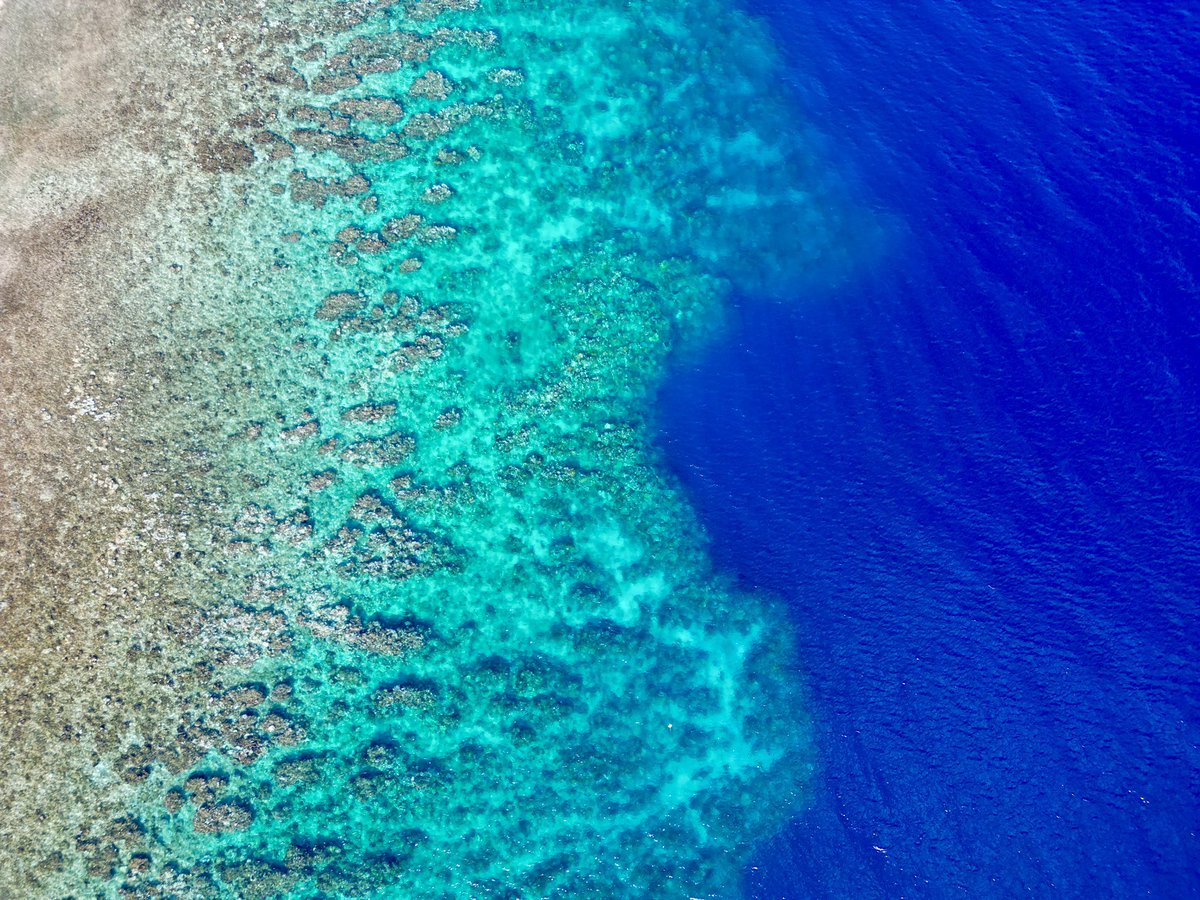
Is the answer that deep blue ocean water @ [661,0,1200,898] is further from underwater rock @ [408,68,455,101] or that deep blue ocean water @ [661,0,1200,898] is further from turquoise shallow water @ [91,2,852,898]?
underwater rock @ [408,68,455,101]

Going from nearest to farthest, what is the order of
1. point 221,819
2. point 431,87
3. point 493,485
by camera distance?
point 221,819 < point 493,485 < point 431,87

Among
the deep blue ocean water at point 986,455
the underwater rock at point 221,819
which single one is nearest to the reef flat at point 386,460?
the underwater rock at point 221,819

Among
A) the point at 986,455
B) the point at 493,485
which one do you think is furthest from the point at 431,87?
the point at 986,455

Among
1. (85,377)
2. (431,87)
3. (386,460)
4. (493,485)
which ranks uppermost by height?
(431,87)

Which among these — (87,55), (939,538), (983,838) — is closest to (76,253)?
(87,55)

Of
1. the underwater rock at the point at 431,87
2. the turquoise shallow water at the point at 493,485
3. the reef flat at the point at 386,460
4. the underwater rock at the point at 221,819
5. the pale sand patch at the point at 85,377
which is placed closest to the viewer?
the underwater rock at the point at 221,819

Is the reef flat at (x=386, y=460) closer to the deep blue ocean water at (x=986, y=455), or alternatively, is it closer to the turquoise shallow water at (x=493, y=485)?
the turquoise shallow water at (x=493, y=485)

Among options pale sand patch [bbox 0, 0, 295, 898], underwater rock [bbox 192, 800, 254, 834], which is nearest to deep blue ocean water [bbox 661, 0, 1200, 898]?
underwater rock [bbox 192, 800, 254, 834]

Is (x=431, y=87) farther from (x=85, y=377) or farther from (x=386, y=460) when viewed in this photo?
(x=85, y=377)
